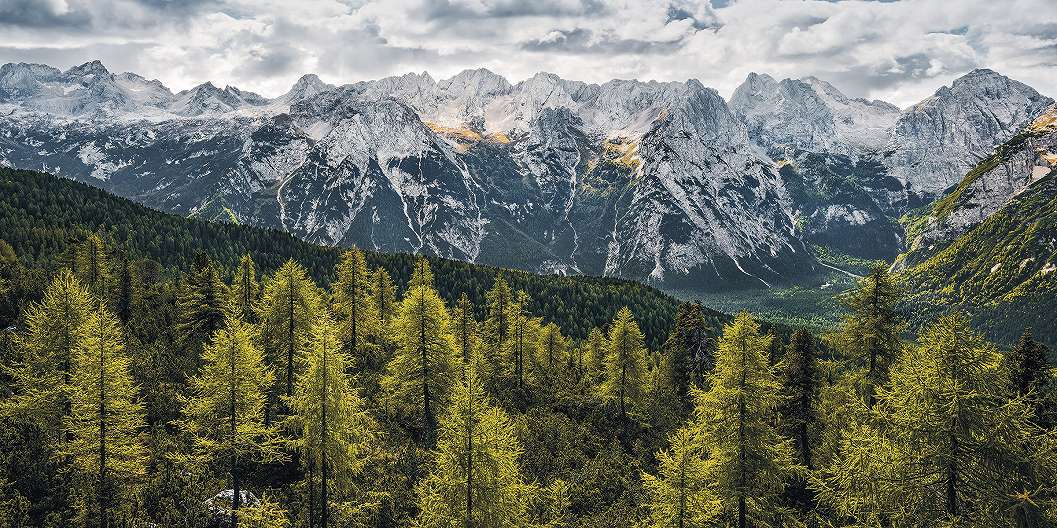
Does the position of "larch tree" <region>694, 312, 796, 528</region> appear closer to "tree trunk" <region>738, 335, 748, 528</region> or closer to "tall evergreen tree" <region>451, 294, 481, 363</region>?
"tree trunk" <region>738, 335, 748, 528</region>

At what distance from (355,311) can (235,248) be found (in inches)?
3626

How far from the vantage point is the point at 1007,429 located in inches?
570

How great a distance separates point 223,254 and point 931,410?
133 metres

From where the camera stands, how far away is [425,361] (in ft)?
143

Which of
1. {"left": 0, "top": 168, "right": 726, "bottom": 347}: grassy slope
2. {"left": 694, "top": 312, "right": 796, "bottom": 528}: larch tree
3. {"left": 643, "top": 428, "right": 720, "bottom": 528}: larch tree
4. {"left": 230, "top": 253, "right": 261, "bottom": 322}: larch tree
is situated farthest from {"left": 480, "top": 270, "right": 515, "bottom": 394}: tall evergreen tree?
{"left": 0, "top": 168, "right": 726, "bottom": 347}: grassy slope

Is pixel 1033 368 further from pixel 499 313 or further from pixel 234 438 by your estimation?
pixel 234 438

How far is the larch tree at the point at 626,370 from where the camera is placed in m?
52.1

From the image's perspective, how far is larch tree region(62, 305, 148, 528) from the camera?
24391 millimetres

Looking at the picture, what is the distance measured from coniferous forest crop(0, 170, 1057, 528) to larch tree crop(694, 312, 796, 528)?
93 millimetres

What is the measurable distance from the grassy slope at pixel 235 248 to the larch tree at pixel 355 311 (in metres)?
58.9

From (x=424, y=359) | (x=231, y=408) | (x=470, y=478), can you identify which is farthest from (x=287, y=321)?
(x=470, y=478)

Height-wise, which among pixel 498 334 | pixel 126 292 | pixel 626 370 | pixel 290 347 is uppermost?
pixel 126 292

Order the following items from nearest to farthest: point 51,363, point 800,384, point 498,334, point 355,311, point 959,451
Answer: point 959,451
point 51,363
point 800,384
point 355,311
point 498,334

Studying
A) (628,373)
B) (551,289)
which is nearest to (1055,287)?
(551,289)
